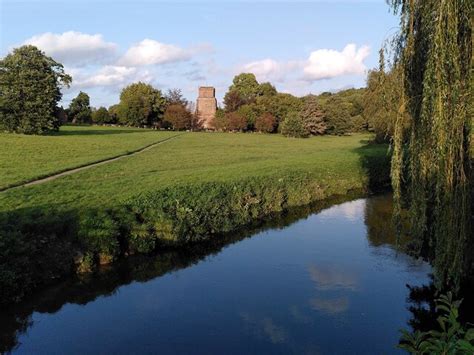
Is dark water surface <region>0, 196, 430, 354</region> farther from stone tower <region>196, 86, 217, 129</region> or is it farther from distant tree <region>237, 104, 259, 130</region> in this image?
stone tower <region>196, 86, 217, 129</region>

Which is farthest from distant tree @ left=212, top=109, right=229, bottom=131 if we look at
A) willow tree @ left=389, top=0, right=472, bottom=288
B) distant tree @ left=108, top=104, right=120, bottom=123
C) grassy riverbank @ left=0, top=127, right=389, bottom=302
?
willow tree @ left=389, top=0, right=472, bottom=288

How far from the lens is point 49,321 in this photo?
10789 millimetres

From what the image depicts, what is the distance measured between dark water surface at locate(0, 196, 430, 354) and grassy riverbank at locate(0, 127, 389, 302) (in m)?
0.81

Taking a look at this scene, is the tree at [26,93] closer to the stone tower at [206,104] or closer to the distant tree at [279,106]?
the distant tree at [279,106]

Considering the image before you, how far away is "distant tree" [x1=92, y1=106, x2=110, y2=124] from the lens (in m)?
86.6

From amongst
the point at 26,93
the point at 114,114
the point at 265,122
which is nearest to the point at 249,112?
the point at 265,122

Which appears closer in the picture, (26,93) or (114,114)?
(26,93)

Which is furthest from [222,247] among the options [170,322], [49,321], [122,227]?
[49,321]

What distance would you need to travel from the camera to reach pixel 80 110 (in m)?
88.3

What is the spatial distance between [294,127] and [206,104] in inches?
1228

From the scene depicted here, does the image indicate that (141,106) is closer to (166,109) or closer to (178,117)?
(166,109)

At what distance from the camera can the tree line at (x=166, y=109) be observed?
136ft

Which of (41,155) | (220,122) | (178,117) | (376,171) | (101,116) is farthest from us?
(101,116)

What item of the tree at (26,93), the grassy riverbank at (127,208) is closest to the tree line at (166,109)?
the tree at (26,93)
